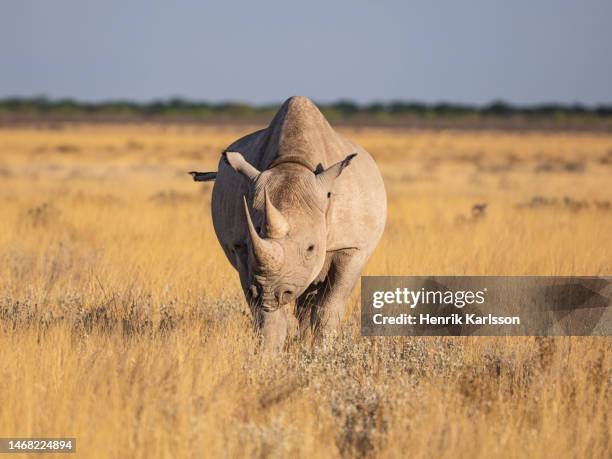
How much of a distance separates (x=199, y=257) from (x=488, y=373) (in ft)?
16.7

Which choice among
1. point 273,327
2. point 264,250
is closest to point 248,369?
point 273,327

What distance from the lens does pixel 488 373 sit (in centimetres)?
610

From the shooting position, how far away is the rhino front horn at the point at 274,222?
536 centimetres

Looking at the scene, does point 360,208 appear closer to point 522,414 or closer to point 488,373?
point 488,373

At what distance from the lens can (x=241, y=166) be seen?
6.08 meters

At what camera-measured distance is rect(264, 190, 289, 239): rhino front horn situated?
536cm

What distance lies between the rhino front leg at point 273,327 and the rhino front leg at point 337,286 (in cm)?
49

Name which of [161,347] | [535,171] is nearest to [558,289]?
[161,347]

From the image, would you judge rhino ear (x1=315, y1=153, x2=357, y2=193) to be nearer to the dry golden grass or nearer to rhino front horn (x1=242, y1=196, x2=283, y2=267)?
rhino front horn (x1=242, y1=196, x2=283, y2=267)

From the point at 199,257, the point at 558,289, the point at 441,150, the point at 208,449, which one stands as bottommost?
the point at 208,449

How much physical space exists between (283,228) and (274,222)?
3.3 inches

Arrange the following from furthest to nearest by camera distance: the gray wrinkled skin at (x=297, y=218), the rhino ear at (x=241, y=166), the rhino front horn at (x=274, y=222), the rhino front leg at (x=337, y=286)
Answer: the rhino front leg at (x=337, y=286) < the rhino ear at (x=241, y=166) < the gray wrinkled skin at (x=297, y=218) < the rhino front horn at (x=274, y=222)

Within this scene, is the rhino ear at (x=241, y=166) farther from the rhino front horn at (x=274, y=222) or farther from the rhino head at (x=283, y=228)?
the rhino front horn at (x=274, y=222)

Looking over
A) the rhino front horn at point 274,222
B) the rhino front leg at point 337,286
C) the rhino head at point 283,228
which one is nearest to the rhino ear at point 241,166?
the rhino head at point 283,228
